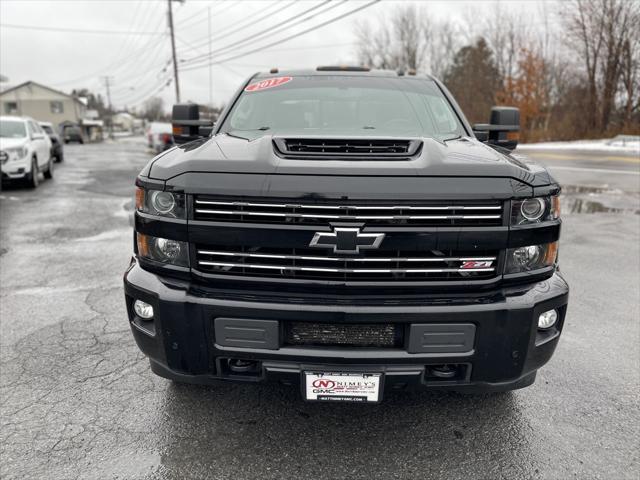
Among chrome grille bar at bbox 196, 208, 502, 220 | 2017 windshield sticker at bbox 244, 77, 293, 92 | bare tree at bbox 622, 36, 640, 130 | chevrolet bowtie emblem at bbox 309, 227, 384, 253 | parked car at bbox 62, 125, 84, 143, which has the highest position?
bare tree at bbox 622, 36, 640, 130

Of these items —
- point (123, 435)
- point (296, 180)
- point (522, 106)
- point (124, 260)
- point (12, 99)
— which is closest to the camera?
point (296, 180)

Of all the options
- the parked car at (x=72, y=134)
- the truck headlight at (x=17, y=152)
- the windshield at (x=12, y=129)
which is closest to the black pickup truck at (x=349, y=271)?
the truck headlight at (x=17, y=152)

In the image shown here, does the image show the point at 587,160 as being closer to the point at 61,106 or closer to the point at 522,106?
the point at 522,106

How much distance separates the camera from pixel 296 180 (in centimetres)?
209

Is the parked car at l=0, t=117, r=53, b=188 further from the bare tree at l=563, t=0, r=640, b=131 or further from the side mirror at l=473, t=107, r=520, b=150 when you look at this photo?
the bare tree at l=563, t=0, r=640, b=131

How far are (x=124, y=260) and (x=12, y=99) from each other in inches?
2792

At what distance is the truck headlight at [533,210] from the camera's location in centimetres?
215

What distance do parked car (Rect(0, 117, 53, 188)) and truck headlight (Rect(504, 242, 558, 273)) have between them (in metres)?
11.4

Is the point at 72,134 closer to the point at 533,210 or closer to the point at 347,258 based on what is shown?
the point at 347,258

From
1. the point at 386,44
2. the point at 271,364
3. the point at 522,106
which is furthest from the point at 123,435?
the point at 386,44

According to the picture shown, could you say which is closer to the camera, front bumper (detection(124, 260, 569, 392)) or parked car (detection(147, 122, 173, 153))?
front bumper (detection(124, 260, 569, 392))

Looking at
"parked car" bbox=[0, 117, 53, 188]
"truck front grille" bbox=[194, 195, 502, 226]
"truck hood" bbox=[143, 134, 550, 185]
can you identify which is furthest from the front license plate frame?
"parked car" bbox=[0, 117, 53, 188]

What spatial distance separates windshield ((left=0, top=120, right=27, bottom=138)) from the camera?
37.0ft

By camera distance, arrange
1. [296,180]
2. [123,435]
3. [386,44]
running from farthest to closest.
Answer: [386,44], [123,435], [296,180]
